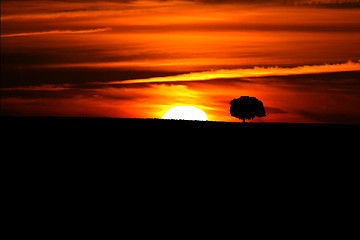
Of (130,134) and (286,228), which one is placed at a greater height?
(130,134)

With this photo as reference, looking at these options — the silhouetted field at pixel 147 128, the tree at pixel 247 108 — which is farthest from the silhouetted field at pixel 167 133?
the tree at pixel 247 108

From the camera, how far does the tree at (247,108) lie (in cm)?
5881

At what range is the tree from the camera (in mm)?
58812

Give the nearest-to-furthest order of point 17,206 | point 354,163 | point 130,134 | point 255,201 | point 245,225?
point 245,225
point 17,206
point 255,201
point 354,163
point 130,134

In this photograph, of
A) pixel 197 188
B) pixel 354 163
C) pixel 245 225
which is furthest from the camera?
pixel 354 163

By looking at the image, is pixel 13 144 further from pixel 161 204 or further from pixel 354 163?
pixel 354 163

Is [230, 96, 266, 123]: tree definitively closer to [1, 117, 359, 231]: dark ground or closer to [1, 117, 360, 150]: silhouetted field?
[1, 117, 360, 150]: silhouetted field

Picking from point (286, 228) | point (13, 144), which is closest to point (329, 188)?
point (286, 228)

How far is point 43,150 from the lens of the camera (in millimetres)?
23875

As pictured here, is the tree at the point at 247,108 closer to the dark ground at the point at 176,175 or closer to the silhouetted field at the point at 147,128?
the silhouetted field at the point at 147,128

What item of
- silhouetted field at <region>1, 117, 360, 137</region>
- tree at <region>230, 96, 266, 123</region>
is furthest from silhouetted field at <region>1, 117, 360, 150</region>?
tree at <region>230, 96, 266, 123</region>

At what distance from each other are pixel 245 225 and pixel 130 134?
1339 centimetres

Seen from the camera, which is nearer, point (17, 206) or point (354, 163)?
point (17, 206)

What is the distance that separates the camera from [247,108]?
58750 millimetres
